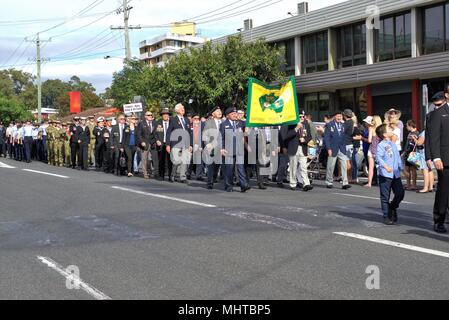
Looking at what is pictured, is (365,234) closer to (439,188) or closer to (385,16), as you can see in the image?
(439,188)

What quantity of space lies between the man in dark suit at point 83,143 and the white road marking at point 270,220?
43.7 ft

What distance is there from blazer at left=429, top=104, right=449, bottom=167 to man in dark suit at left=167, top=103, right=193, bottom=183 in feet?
29.3

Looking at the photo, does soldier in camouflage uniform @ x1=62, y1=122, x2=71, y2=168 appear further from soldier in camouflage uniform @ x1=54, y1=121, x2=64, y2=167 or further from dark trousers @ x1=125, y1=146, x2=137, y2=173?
dark trousers @ x1=125, y1=146, x2=137, y2=173

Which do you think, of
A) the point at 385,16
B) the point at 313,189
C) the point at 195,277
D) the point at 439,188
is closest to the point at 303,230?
the point at 439,188

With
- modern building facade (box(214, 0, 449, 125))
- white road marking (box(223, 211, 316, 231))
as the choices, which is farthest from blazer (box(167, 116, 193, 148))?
modern building facade (box(214, 0, 449, 125))

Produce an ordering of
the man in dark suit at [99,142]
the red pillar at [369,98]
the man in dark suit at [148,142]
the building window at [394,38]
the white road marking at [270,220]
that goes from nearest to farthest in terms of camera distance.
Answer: the white road marking at [270,220], the man in dark suit at [148,142], the man in dark suit at [99,142], the building window at [394,38], the red pillar at [369,98]

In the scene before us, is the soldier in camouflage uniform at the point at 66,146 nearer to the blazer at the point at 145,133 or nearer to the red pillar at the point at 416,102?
the blazer at the point at 145,133

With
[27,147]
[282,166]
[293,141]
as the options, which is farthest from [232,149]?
[27,147]

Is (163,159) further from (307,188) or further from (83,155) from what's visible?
(83,155)

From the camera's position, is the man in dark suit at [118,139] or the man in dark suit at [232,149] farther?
the man in dark suit at [118,139]

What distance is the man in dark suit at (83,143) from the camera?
22.8 metres

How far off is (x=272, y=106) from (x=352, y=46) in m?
15.8

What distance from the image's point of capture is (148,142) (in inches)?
710

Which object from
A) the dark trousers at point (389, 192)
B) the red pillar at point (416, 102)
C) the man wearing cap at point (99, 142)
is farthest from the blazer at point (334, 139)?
the red pillar at point (416, 102)
